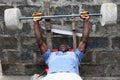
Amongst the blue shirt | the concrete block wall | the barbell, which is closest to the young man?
the blue shirt

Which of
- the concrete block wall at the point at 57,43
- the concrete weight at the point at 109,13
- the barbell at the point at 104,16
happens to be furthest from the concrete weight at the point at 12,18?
the concrete weight at the point at 109,13

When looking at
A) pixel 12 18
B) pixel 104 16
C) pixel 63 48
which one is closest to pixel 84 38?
pixel 63 48

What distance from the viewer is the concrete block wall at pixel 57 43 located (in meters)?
6.34

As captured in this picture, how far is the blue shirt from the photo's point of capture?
5.81m

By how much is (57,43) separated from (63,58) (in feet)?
2.12

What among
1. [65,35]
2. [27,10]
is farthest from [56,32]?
[27,10]

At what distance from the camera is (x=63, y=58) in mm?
5906

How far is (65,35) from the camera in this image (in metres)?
6.41

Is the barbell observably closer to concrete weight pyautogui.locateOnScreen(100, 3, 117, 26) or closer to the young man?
concrete weight pyautogui.locateOnScreen(100, 3, 117, 26)

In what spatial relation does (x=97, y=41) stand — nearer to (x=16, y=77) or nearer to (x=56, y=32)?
(x=56, y=32)

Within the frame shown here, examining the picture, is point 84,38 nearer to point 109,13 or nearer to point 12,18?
point 109,13

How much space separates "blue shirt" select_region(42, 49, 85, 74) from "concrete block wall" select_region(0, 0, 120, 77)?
508mm

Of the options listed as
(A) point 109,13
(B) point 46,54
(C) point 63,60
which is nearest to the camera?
(A) point 109,13

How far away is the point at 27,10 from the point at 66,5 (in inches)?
24.2
